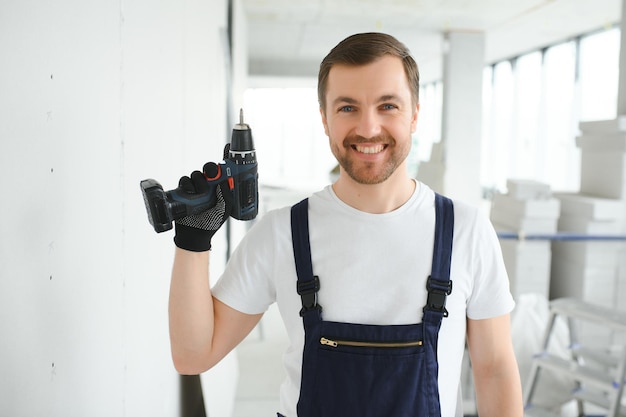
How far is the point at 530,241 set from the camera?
14.1ft

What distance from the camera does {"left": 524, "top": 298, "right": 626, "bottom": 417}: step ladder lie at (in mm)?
2891

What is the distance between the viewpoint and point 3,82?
74cm

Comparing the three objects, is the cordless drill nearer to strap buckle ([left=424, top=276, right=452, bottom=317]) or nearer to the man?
the man

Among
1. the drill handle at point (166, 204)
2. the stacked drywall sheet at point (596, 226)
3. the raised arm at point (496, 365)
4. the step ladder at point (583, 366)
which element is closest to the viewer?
the drill handle at point (166, 204)

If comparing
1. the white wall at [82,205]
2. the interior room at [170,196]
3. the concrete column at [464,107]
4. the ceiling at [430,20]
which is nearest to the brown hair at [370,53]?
the interior room at [170,196]

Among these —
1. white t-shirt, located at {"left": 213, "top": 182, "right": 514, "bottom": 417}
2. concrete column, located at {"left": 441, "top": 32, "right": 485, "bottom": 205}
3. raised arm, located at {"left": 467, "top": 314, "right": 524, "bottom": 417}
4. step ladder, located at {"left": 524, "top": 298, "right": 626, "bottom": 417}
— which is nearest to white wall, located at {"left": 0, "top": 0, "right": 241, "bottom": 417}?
white t-shirt, located at {"left": 213, "top": 182, "right": 514, "bottom": 417}

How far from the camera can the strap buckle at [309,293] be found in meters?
1.18

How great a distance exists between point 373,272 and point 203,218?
366mm

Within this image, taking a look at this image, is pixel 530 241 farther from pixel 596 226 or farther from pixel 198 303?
pixel 198 303

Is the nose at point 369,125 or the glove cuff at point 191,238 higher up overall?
the nose at point 369,125

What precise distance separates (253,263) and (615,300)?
3.86 metres

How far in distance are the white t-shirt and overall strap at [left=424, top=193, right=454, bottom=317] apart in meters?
0.02

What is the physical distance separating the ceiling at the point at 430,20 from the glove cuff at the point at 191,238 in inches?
246

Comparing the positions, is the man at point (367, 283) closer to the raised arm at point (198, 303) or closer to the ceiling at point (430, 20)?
the raised arm at point (198, 303)
